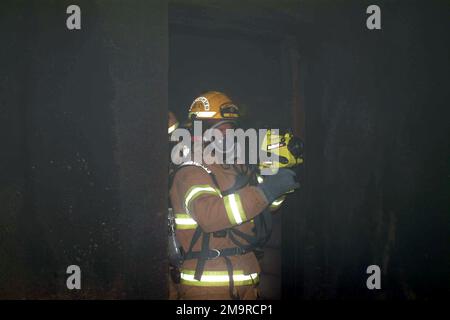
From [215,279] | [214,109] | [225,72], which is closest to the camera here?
[215,279]

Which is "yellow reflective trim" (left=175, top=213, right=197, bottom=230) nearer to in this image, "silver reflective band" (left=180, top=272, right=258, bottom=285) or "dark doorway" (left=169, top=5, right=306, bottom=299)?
"silver reflective band" (left=180, top=272, right=258, bottom=285)

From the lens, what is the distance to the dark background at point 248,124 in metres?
2.24

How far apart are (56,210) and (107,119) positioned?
59 centimetres

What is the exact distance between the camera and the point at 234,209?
250 cm

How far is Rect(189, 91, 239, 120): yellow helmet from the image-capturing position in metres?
2.98

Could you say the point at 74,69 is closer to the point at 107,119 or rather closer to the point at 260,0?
the point at 107,119

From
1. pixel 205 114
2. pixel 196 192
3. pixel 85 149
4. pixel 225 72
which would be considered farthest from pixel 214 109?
pixel 225 72

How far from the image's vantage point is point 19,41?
2.21 metres

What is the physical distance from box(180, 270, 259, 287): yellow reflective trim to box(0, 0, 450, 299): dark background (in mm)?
347

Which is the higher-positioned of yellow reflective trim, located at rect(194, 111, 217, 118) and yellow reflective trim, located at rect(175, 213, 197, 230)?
yellow reflective trim, located at rect(194, 111, 217, 118)

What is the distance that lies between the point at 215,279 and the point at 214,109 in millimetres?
1232

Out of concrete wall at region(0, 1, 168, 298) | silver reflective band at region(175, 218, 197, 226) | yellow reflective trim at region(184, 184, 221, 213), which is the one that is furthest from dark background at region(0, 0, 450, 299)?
silver reflective band at region(175, 218, 197, 226)

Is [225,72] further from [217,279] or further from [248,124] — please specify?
[217,279]
